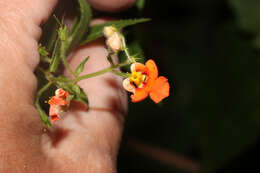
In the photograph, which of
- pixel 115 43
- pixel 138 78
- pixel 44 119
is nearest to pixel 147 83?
pixel 138 78

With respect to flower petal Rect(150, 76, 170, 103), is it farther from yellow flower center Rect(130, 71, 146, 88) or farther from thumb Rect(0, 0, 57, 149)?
thumb Rect(0, 0, 57, 149)

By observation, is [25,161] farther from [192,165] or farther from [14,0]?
[192,165]

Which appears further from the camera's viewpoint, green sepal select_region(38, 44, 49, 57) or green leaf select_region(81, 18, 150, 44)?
green leaf select_region(81, 18, 150, 44)

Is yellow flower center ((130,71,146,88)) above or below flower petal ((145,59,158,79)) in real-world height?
below

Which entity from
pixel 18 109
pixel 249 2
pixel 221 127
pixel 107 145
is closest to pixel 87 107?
pixel 107 145

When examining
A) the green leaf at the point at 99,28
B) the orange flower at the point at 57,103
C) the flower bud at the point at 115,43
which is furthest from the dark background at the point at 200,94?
the orange flower at the point at 57,103

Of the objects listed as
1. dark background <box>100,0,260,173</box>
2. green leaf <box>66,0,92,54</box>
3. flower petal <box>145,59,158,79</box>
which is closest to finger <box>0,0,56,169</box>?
green leaf <box>66,0,92,54</box>

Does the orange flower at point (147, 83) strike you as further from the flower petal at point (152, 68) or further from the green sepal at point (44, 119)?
the green sepal at point (44, 119)
